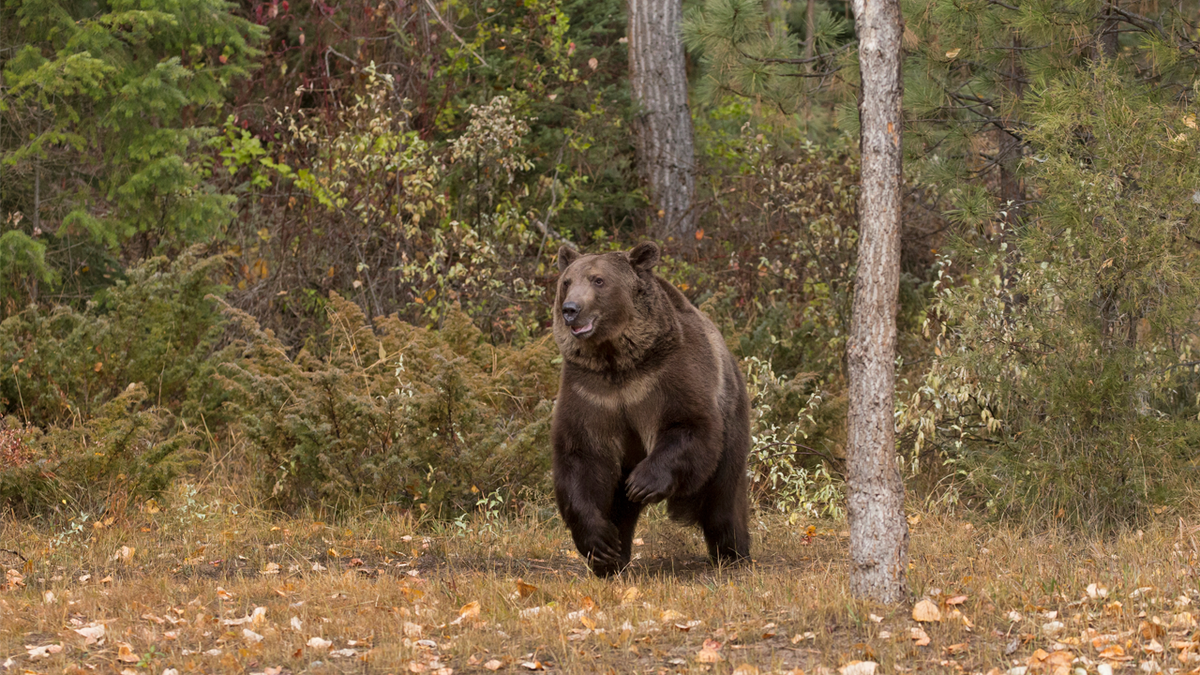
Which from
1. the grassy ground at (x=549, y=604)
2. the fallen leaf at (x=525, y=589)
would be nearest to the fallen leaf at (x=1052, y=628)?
the grassy ground at (x=549, y=604)

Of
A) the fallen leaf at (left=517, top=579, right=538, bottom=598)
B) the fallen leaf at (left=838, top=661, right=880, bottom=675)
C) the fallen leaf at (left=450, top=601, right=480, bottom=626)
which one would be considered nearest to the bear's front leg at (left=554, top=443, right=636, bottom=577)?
the fallen leaf at (left=517, top=579, right=538, bottom=598)

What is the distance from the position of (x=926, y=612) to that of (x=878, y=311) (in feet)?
4.29

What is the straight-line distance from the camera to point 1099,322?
7.31m

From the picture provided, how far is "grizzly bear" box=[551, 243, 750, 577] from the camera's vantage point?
20.4 feet

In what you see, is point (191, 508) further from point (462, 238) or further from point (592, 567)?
point (462, 238)

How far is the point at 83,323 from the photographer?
30.3 feet

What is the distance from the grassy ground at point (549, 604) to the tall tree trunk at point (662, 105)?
694 cm

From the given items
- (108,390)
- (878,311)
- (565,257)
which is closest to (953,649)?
(878,311)

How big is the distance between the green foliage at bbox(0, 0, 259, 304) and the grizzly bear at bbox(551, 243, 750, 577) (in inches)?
190

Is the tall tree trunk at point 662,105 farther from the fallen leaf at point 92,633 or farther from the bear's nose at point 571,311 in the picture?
the fallen leaf at point 92,633

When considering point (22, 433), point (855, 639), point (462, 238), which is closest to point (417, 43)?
point (462, 238)

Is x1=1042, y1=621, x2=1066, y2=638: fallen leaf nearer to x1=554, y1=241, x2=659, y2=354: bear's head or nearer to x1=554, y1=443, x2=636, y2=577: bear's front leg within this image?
x1=554, y1=443, x2=636, y2=577: bear's front leg

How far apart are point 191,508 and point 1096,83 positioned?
21.2 feet

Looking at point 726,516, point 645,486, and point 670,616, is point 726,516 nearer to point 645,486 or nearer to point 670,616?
point 645,486
